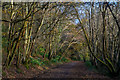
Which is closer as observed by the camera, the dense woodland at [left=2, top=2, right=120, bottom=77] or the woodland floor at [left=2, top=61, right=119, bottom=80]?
the woodland floor at [left=2, top=61, right=119, bottom=80]

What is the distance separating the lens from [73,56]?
54938mm

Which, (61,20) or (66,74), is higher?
(61,20)

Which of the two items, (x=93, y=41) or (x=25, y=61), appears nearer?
(x=25, y=61)

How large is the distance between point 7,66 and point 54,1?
→ 6.22m

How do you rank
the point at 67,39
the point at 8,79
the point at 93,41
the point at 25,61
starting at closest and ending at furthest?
the point at 8,79 → the point at 25,61 → the point at 93,41 → the point at 67,39

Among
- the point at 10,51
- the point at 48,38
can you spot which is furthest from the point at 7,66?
the point at 48,38

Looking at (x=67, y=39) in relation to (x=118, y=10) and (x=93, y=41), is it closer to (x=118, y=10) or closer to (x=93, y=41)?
(x=93, y=41)

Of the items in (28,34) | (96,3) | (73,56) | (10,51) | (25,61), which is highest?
(96,3)

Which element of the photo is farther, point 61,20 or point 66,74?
point 61,20

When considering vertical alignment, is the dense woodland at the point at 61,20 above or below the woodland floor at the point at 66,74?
above

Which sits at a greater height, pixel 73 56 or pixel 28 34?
pixel 28 34

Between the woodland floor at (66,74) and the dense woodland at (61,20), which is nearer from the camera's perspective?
the woodland floor at (66,74)

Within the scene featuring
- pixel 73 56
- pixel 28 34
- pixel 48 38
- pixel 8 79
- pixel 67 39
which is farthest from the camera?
pixel 73 56

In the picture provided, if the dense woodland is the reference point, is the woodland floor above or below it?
below
